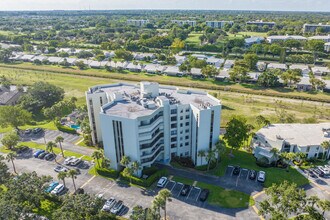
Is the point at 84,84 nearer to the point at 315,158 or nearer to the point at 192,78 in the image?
the point at 192,78

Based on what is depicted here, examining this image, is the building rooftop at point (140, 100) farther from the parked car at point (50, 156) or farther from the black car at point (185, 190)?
the parked car at point (50, 156)

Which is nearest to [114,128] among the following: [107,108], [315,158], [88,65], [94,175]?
[107,108]

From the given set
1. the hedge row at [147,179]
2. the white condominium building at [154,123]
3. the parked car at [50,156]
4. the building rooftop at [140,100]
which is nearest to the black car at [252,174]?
the white condominium building at [154,123]

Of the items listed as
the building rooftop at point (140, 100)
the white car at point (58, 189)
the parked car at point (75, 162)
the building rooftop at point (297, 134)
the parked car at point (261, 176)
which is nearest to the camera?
the white car at point (58, 189)

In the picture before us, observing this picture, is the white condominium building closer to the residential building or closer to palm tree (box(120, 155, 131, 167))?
palm tree (box(120, 155, 131, 167))

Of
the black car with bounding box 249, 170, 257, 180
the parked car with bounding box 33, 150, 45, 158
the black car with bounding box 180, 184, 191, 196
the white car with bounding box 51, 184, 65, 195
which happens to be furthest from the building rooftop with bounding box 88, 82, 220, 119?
the parked car with bounding box 33, 150, 45, 158

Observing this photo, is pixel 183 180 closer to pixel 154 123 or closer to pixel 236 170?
pixel 236 170
